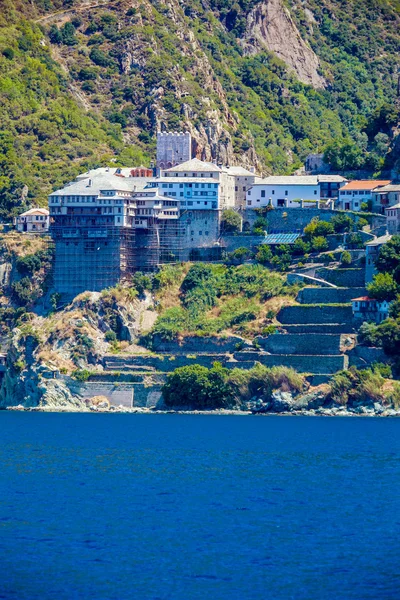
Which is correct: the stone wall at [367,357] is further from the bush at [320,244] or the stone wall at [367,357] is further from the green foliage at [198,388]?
the bush at [320,244]

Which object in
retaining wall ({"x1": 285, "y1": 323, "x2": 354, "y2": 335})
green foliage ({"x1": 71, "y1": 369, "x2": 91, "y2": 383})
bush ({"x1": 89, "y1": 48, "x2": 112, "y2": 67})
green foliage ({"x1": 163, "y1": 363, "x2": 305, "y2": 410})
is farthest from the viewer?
bush ({"x1": 89, "y1": 48, "x2": 112, "y2": 67})

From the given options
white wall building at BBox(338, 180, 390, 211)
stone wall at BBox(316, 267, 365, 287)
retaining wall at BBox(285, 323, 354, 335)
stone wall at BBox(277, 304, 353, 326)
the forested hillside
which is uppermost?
the forested hillside

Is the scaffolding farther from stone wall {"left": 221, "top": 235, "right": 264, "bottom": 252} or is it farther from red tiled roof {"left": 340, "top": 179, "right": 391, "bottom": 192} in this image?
red tiled roof {"left": 340, "top": 179, "right": 391, "bottom": 192}

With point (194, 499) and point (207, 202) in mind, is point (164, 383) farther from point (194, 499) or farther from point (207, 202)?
point (194, 499)

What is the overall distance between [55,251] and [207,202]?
37.5 ft

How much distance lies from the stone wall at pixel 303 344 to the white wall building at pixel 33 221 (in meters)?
26.1

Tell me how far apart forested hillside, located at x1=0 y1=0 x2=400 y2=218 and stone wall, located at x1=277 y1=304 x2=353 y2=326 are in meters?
23.2

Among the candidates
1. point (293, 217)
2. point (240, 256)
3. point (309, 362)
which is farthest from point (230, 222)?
point (309, 362)

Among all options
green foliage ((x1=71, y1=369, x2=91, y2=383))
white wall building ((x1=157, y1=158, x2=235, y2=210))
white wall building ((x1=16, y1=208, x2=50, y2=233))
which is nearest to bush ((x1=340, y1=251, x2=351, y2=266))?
white wall building ((x1=157, y1=158, x2=235, y2=210))

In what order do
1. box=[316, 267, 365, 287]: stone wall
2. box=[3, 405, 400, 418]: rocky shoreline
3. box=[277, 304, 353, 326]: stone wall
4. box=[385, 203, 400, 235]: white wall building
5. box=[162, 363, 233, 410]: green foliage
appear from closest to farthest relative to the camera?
box=[3, 405, 400, 418]: rocky shoreline
box=[162, 363, 233, 410]: green foliage
box=[277, 304, 353, 326]: stone wall
box=[316, 267, 365, 287]: stone wall
box=[385, 203, 400, 235]: white wall building

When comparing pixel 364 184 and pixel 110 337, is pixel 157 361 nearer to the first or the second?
pixel 110 337

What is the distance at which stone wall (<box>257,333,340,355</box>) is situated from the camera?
101m

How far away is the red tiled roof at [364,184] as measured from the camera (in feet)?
387

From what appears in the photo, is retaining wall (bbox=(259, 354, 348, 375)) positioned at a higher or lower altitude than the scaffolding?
lower
